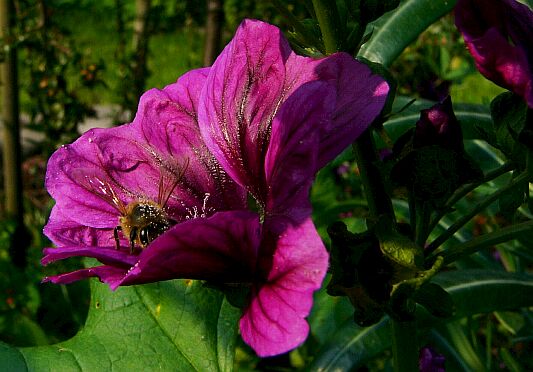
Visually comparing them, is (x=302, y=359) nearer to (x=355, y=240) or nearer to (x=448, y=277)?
(x=448, y=277)

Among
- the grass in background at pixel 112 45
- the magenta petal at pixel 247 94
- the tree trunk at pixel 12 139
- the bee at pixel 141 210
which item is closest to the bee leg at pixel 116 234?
the bee at pixel 141 210

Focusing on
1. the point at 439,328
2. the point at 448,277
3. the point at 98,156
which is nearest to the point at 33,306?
the point at 439,328

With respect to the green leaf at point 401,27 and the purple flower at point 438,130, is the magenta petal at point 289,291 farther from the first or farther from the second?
the green leaf at point 401,27

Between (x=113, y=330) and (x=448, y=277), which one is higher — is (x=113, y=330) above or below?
above

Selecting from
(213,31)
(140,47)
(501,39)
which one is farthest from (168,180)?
(140,47)

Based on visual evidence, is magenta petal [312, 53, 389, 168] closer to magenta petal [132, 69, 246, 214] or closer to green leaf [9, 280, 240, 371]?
magenta petal [132, 69, 246, 214]

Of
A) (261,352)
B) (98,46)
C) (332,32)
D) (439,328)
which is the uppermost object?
(332,32)
